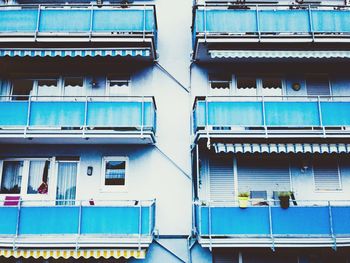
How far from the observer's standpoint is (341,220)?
12.1 metres

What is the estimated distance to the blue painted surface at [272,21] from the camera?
46.1 ft

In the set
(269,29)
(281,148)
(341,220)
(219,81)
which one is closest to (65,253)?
(281,148)

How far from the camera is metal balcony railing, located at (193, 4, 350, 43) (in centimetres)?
1401

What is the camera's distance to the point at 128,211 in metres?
12.1

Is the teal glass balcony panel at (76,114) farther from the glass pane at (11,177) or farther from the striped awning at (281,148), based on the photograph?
the striped awning at (281,148)

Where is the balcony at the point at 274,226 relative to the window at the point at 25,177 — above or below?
below

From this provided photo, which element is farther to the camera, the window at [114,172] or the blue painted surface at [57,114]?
the window at [114,172]

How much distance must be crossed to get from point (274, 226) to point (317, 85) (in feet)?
22.6

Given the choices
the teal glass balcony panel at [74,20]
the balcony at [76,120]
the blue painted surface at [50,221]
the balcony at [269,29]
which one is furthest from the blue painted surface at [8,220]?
the balcony at [269,29]

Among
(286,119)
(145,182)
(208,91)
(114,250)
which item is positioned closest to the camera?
(114,250)

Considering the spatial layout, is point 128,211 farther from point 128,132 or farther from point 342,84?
point 342,84

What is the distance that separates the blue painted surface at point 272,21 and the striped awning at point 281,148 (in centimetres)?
469

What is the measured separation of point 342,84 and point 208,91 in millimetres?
5993

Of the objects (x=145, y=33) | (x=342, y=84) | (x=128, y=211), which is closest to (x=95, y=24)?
(x=145, y=33)
